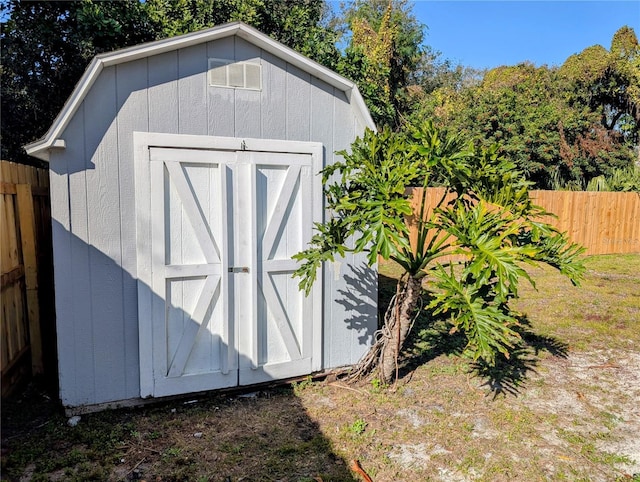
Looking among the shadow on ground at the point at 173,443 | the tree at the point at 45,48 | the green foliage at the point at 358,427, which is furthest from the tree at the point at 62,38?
the green foliage at the point at 358,427

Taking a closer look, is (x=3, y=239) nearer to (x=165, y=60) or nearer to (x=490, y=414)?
(x=165, y=60)

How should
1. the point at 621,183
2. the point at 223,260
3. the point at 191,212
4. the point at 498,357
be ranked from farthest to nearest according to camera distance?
the point at 621,183 < the point at 498,357 < the point at 223,260 < the point at 191,212

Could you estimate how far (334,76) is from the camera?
157 inches

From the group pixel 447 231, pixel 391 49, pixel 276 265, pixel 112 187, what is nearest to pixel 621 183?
pixel 391 49

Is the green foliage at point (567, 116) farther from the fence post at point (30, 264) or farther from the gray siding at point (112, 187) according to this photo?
the fence post at point (30, 264)

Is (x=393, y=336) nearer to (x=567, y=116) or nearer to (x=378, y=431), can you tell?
(x=378, y=431)

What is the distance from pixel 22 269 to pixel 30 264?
9 centimetres

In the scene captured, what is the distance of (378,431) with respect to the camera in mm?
3357

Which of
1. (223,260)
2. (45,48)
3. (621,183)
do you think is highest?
(45,48)

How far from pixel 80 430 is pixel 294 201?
245 cm

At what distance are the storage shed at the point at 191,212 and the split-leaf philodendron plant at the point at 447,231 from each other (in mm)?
481

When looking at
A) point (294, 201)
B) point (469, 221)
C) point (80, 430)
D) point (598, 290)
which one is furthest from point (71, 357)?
point (598, 290)

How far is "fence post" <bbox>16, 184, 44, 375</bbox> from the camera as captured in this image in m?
3.82

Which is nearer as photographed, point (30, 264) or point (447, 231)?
point (447, 231)
